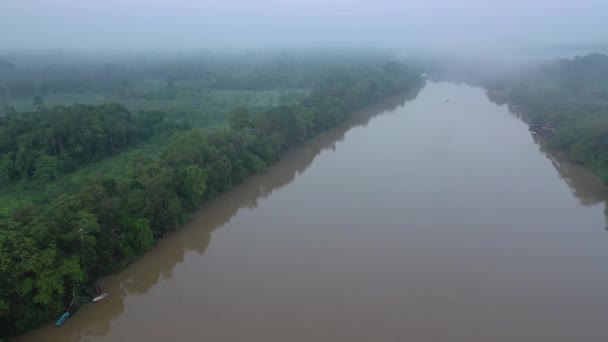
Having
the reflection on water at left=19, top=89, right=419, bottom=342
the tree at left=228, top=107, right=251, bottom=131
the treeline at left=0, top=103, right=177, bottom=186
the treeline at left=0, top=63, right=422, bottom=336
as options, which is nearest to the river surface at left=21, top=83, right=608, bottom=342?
the reflection on water at left=19, top=89, right=419, bottom=342

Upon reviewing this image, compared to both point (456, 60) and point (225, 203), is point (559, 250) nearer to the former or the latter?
point (225, 203)

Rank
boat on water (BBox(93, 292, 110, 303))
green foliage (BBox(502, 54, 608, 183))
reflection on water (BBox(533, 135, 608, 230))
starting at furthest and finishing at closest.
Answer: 1. green foliage (BBox(502, 54, 608, 183))
2. reflection on water (BBox(533, 135, 608, 230))
3. boat on water (BBox(93, 292, 110, 303))

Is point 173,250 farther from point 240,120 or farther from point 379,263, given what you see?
point 240,120

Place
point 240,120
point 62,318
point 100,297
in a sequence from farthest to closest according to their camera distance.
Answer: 1. point 240,120
2. point 100,297
3. point 62,318

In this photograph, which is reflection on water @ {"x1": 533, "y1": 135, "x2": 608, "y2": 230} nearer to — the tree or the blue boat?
the tree

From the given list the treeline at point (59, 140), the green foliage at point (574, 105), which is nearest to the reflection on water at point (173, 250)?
the treeline at point (59, 140)

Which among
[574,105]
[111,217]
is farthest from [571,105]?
[111,217]

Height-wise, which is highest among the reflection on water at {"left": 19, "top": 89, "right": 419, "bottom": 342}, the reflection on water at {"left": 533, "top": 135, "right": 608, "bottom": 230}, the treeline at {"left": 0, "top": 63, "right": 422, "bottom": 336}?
the treeline at {"left": 0, "top": 63, "right": 422, "bottom": 336}
